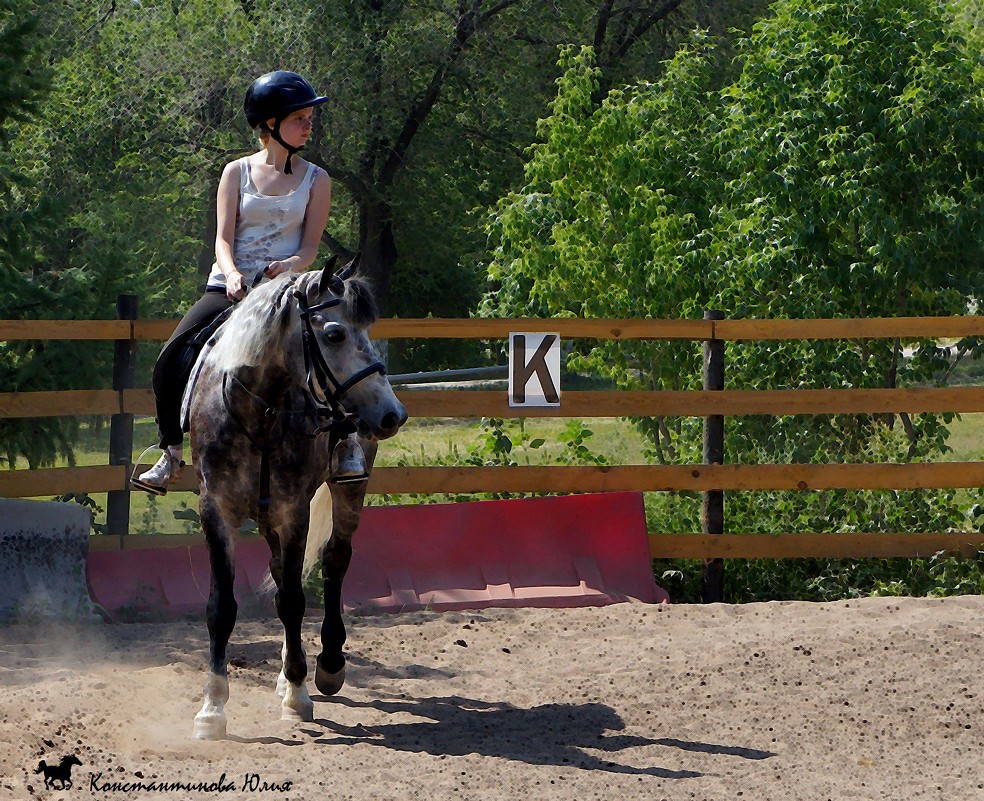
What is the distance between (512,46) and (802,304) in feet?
41.9

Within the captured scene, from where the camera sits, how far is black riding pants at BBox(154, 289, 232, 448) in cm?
545

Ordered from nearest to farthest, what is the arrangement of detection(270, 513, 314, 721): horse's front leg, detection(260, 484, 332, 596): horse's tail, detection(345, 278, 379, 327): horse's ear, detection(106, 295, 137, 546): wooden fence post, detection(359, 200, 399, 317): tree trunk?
detection(345, 278, 379, 327): horse's ear
detection(270, 513, 314, 721): horse's front leg
detection(260, 484, 332, 596): horse's tail
detection(106, 295, 137, 546): wooden fence post
detection(359, 200, 399, 317): tree trunk

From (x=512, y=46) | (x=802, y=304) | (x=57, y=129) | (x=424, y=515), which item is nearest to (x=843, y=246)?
(x=802, y=304)

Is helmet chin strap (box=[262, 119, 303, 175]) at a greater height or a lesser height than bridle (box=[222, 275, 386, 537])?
greater

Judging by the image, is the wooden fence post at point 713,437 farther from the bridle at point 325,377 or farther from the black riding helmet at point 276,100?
the bridle at point 325,377

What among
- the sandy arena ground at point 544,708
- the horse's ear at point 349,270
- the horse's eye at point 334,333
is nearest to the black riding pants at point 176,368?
the horse's ear at point 349,270

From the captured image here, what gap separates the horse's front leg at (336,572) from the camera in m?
5.58

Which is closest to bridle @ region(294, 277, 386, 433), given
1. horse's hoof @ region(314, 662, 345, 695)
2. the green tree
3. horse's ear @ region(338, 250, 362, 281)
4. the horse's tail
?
horse's ear @ region(338, 250, 362, 281)

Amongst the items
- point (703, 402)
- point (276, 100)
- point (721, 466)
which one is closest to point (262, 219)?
point (276, 100)

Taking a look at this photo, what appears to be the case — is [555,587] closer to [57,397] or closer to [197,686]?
[197,686]

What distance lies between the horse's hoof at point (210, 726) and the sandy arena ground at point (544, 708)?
0.22ft

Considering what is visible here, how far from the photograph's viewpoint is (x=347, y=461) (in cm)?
A: 526

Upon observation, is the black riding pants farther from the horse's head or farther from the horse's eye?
the horse's eye

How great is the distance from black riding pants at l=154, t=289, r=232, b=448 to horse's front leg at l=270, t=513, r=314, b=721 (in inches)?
29.4
